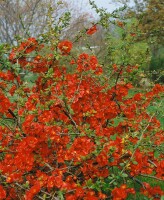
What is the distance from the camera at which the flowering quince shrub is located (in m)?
3.01

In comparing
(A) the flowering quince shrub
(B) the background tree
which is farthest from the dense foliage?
(B) the background tree

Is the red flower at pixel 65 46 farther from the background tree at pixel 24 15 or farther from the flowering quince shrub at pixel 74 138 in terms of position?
the background tree at pixel 24 15

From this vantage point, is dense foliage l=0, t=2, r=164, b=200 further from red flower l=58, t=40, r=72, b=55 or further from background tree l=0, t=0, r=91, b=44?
background tree l=0, t=0, r=91, b=44

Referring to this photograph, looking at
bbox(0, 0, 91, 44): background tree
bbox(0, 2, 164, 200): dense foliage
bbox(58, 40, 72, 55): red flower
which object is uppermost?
bbox(58, 40, 72, 55): red flower

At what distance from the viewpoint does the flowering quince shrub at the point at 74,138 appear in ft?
9.87

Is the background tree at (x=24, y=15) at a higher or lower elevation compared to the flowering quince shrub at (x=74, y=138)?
lower

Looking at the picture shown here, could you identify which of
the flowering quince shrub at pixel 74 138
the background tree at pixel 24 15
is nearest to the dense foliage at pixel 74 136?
the flowering quince shrub at pixel 74 138

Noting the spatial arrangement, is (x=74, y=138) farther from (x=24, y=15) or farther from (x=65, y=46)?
(x=24, y=15)

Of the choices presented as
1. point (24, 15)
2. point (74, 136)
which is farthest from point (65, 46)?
point (24, 15)

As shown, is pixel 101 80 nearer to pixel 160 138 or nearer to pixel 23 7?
pixel 160 138

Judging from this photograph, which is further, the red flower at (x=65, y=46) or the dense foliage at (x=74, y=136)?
the red flower at (x=65, y=46)

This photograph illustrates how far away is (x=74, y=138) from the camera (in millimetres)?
3510

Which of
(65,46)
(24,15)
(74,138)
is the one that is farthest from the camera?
(24,15)

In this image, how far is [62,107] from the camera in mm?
3641
